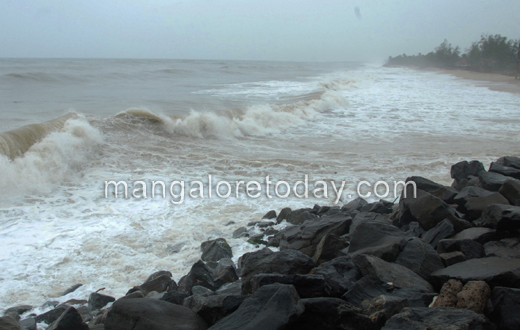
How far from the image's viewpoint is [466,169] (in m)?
6.28

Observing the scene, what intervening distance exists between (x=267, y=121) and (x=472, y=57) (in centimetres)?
7705

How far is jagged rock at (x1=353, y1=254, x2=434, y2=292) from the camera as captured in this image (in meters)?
2.95

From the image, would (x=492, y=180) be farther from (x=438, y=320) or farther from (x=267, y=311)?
(x=267, y=311)


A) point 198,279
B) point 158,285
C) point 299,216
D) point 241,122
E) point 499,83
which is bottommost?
point 158,285

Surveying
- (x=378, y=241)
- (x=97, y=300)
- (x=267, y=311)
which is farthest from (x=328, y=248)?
(x=97, y=300)

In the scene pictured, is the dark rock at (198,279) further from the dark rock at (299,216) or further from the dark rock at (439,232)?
the dark rock at (439,232)

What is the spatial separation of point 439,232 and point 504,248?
63cm

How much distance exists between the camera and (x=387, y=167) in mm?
8484

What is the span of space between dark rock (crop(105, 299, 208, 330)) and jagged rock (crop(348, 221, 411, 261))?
1605mm

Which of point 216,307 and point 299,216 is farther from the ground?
point 216,307

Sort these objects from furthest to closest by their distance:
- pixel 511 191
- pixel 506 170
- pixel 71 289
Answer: pixel 506 170 → pixel 511 191 → pixel 71 289

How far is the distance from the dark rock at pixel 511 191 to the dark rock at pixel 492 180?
0.51 meters

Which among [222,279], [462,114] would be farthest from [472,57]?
[222,279]

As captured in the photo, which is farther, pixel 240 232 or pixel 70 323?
pixel 240 232
